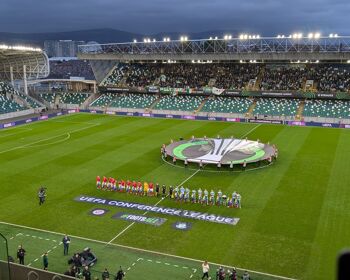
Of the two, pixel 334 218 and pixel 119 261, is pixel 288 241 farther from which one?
pixel 119 261

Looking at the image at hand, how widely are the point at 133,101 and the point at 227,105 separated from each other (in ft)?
64.4

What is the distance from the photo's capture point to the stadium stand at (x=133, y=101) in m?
77.9

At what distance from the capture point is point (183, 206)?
1102 inches

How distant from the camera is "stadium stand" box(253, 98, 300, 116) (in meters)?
66.6

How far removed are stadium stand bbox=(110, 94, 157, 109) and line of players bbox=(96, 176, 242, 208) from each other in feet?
151

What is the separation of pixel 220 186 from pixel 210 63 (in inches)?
2253

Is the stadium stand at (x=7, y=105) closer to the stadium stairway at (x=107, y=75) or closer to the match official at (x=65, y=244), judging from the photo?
the stadium stairway at (x=107, y=75)

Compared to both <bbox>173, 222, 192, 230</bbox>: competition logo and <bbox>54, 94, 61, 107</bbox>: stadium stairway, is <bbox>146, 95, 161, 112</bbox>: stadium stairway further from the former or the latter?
<bbox>173, 222, 192, 230</bbox>: competition logo

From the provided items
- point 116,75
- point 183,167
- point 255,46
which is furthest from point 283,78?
point 183,167

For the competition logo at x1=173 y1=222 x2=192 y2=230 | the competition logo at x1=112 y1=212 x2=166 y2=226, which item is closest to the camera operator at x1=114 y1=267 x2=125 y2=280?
the competition logo at x1=173 y1=222 x2=192 y2=230

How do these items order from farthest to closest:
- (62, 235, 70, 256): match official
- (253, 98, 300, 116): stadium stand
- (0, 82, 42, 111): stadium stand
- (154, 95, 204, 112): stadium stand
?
(0, 82, 42, 111): stadium stand
(154, 95, 204, 112): stadium stand
(253, 98, 300, 116): stadium stand
(62, 235, 70, 256): match official

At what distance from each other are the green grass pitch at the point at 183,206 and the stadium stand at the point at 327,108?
11.4 metres

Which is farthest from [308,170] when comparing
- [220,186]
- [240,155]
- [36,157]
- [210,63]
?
[210,63]

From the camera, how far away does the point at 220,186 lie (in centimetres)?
3195
